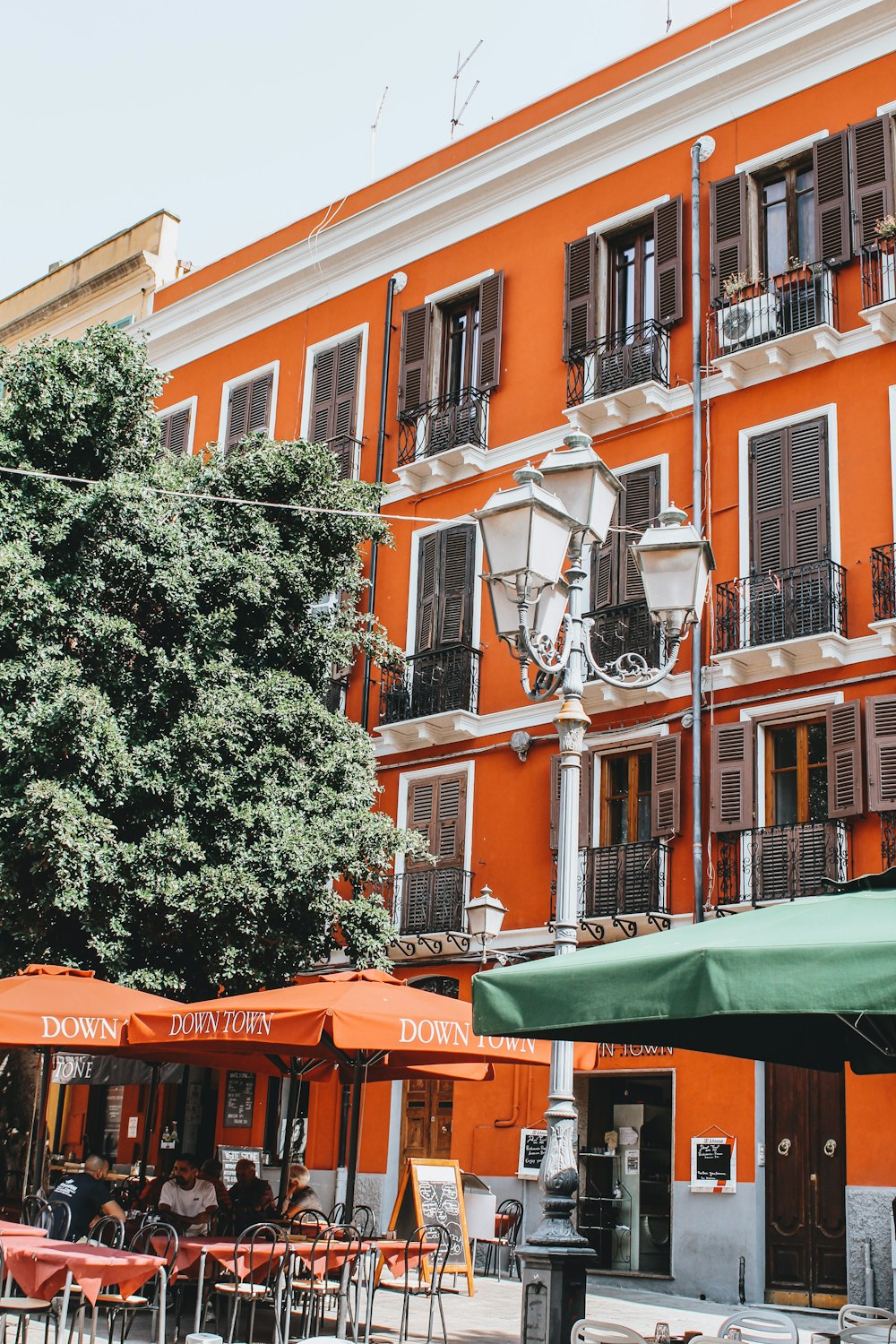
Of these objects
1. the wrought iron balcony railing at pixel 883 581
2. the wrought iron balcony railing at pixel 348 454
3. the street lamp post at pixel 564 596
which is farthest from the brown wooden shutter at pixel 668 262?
the street lamp post at pixel 564 596

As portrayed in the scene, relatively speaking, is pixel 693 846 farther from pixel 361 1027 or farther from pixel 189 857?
pixel 361 1027

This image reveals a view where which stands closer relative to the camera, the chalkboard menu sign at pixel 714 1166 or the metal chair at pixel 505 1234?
the chalkboard menu sign at pixel 714 1166

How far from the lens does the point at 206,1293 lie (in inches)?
421

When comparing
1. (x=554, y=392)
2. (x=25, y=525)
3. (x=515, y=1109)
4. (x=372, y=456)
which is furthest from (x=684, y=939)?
(x=372, y=456)

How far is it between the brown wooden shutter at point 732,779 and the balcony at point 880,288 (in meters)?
4.86

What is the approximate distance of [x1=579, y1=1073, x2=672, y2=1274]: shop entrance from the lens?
55.9 feet

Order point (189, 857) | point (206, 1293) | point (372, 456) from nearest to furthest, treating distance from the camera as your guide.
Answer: point (206, 1293), point (189, 857), point (372, 456)

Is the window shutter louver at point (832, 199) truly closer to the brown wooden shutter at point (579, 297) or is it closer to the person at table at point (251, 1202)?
the brown wooden shutter at point (579, 297)

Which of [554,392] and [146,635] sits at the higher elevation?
[554,392]

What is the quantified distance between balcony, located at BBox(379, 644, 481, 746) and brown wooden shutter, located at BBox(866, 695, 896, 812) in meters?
5.87

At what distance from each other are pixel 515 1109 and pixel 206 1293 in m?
8.06

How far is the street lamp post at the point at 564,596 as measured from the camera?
7.94m

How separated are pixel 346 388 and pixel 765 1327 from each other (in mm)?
18702

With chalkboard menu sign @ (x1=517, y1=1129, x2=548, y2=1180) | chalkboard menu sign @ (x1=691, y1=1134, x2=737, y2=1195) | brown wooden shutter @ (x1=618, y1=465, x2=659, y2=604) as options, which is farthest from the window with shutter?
chalkboard menu sign @ (x1=691, y1=1134, x2=737, y2=1195)
